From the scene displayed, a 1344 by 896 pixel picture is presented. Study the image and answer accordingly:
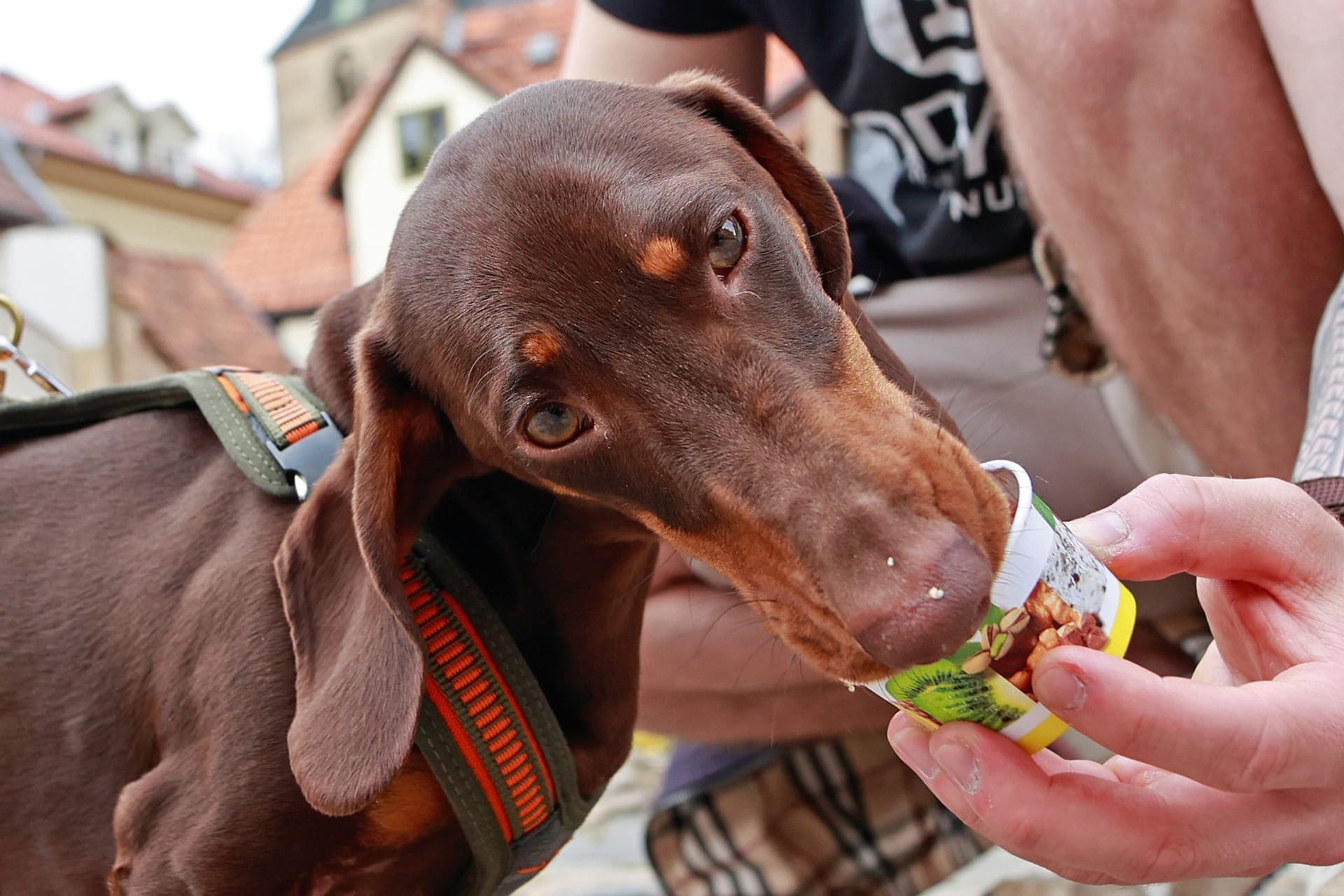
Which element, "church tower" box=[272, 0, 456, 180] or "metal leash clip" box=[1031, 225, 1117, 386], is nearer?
"metal leash clip" box=[1031, 225, 1117, 386]

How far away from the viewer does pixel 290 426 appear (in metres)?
1.86

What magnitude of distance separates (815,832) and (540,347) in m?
2.02

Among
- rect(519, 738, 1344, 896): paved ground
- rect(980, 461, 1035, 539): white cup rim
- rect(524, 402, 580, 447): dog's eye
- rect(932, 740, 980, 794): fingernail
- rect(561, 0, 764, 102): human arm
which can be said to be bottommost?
rect(519, 738, 1344, 896): paved ground

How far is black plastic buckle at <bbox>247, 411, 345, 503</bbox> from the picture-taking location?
1.83m

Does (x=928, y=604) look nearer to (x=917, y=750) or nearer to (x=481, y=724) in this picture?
(x=917, y=750)

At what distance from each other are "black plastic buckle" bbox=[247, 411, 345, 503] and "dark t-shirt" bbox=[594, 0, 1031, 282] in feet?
4.56

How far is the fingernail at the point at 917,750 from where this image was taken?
1.50 meters

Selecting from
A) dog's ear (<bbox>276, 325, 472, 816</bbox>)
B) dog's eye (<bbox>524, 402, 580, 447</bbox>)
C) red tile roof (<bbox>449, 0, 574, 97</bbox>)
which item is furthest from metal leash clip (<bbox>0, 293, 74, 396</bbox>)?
red tile roof (<bbox>449, 0, 574, 97</bbox>)

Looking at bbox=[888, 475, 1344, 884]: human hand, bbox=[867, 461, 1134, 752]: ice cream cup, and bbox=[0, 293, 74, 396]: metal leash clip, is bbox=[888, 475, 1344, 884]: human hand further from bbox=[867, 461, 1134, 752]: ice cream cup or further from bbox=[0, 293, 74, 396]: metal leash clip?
bbox=[0, 293, 74, 396]: metal leash clip

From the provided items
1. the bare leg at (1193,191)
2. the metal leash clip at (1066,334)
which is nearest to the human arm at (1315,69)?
the bare leg at (1193,191)

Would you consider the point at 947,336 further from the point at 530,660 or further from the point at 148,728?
the point at 148,728

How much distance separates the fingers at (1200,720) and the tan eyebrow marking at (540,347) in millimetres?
648

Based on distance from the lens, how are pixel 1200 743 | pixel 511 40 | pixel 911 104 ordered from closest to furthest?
pixel 1200 743 < pixel 911 104 < pixel 511 40

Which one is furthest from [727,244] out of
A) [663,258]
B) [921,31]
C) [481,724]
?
[921,31]
